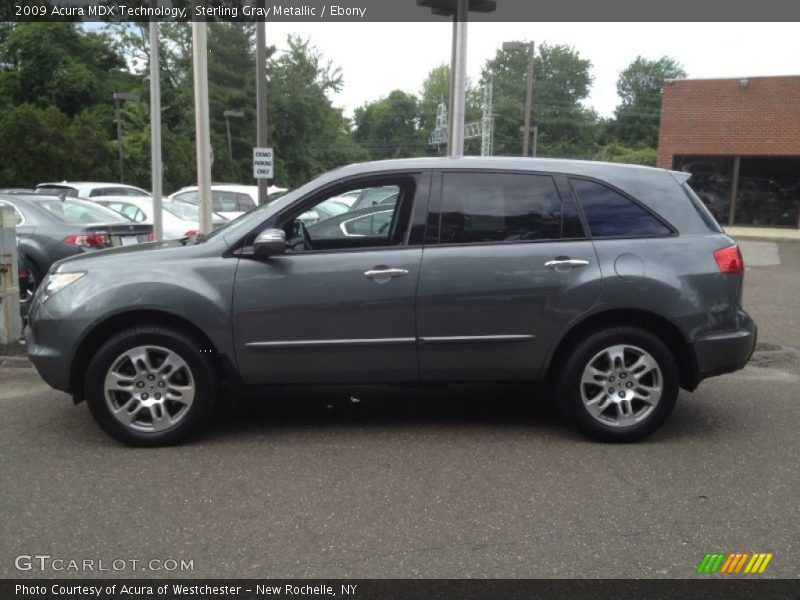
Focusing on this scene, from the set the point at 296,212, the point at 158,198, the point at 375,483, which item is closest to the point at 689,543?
the point at 375,483

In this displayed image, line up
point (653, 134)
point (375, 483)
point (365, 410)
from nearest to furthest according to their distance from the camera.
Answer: point (375, 483) < point (365, 410) < point (653, 134)

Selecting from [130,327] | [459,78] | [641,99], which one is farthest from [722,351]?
[641,99]

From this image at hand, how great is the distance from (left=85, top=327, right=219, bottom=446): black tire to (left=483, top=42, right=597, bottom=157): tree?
6797cm

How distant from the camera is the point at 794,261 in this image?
655 inches

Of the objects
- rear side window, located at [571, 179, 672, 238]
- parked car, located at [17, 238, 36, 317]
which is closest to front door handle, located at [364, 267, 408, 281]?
rear side window, located at [571, 179, 672, 238]

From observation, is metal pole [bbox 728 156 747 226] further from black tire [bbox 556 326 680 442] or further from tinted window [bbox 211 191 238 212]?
black tire [bbox 556 326 680 442]

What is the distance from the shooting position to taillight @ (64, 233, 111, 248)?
355 inches

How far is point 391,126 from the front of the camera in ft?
322

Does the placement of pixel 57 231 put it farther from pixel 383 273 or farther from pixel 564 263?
pixel 564 263

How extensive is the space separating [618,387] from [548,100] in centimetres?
8361

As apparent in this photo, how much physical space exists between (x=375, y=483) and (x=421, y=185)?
193cm

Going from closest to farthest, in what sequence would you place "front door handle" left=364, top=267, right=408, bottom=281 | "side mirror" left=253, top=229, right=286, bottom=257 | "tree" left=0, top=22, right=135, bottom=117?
"side mirror" left=253, top=229, right=286, bottom=257, "front door handle" left=364, top=267, right=408, bottom=281, "tree" left=0, top=22, right=135, bottom=117
